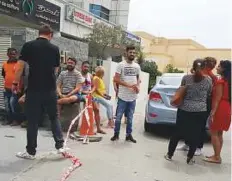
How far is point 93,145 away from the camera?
706 centimetres

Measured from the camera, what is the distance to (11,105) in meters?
8.21

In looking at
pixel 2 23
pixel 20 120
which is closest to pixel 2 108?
pixel 20 120

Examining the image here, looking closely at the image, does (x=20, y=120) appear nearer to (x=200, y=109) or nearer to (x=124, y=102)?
(x=124, y=102)

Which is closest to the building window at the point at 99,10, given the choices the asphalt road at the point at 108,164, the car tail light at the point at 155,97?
the car tail light at the point at 155,97

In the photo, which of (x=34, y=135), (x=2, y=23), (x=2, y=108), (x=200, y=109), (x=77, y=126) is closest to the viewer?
(x=34, y=135)

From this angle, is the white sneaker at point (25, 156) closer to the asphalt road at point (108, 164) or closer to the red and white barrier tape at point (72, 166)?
the asphalt road at point (108, 164)

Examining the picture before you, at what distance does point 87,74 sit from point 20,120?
5.61 ft

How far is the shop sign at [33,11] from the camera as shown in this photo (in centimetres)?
1742

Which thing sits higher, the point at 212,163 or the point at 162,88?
the point at 162,88

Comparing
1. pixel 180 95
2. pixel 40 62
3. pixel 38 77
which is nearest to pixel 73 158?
pixel 38 77

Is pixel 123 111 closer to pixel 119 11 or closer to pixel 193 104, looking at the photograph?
pixel 193 104

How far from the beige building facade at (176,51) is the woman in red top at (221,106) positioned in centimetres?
4861

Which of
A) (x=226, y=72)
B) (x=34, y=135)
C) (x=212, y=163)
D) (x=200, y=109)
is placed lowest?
(x=212, y=163)

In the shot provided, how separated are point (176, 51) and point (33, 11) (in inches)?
1744
